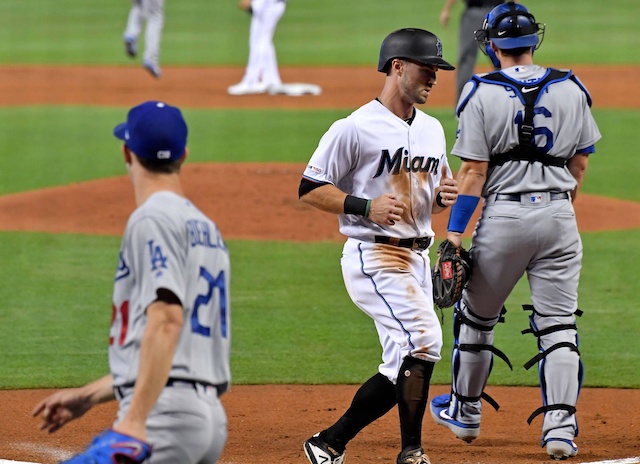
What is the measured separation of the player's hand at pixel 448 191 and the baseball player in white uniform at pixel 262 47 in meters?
14.8

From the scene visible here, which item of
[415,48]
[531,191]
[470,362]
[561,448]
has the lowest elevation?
[561,448]

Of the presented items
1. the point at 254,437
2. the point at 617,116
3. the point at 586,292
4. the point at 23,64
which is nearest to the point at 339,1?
the point at 23,64

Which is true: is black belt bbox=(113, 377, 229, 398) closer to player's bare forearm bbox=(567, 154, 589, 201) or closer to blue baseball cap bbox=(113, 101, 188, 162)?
blue baseball cap bbox=(113, 101, 188, 162)

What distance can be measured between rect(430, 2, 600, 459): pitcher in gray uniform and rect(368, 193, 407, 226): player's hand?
1.73 ft

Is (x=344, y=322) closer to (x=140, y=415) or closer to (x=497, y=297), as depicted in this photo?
(x=497, y=297)

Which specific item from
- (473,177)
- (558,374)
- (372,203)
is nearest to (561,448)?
(558,374)

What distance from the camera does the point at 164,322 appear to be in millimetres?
3656

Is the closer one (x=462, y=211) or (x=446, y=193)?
(x=446, y=193)

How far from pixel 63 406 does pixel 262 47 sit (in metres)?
16.8

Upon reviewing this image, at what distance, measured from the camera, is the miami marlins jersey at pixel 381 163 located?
5.68 m

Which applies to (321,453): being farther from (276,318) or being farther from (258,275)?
(258,275)

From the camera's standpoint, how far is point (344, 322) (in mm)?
8867

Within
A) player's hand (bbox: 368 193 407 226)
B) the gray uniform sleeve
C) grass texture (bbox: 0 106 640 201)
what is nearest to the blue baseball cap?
the gray uniform sleeve

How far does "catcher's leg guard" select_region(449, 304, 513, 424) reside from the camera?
6.13 metres
